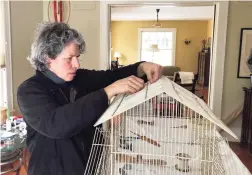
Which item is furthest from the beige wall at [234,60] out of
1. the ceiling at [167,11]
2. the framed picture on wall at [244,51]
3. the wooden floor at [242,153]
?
the ceiling at [167,11]

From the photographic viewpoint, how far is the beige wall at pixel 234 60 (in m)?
2.79

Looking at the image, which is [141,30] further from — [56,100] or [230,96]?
[56,100]

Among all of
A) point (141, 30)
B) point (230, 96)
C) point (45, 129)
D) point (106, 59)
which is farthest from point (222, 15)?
point (141, 30)

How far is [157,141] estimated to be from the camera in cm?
85

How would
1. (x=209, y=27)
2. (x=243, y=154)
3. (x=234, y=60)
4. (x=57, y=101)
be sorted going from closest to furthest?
(x=57, y=101) → (x=243, y=154) → (x=234, y=60) → (x=209, y=27)

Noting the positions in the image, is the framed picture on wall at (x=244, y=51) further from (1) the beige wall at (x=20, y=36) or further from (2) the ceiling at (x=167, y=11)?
(1) the beige wall at (x=20, y=36)

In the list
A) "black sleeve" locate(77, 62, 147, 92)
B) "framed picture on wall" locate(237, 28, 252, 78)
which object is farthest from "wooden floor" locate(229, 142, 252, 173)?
"black sleeve" locate(77, 62, 147, 92)

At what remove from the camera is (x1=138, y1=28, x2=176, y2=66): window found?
825 cm

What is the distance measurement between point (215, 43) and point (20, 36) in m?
2.07

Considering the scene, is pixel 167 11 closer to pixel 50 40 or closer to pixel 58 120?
pixel 50 40

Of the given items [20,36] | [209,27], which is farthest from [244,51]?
[209,27]

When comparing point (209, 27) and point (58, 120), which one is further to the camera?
point (209, 27)

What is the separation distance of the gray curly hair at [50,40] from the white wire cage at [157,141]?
26 centimetres

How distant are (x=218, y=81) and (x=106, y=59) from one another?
1313 mm
